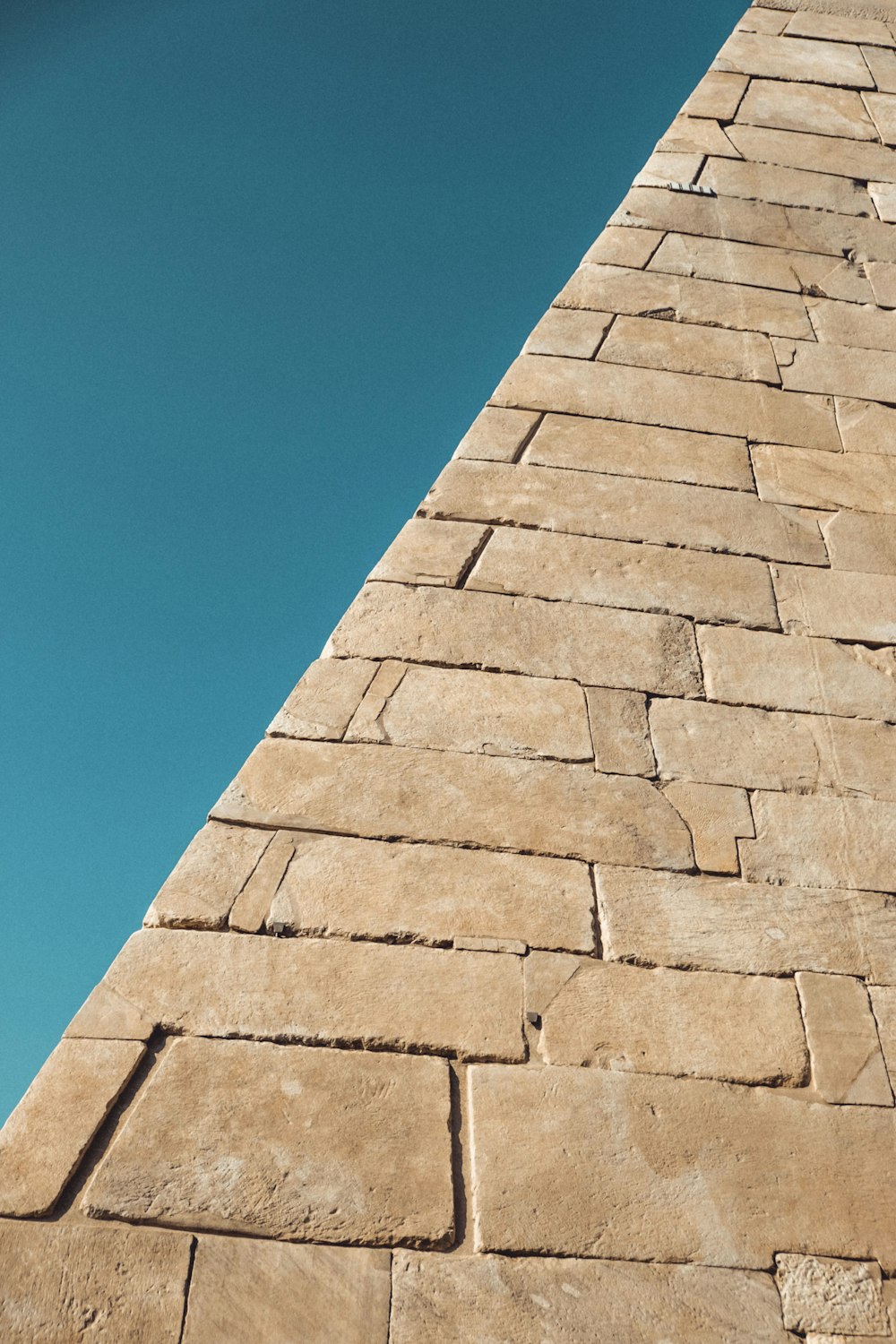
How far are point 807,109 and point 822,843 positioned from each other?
126 inches

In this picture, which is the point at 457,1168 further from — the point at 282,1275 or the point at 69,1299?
the point at 69,1299

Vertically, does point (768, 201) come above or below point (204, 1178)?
above

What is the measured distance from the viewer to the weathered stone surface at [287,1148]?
166cm

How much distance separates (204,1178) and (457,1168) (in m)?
0.41

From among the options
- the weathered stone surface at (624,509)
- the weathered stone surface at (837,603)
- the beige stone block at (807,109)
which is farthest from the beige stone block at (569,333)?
the beige stone block at (807,109)

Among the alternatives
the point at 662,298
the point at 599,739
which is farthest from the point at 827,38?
the point at 599,739

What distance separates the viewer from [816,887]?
221 centimetres

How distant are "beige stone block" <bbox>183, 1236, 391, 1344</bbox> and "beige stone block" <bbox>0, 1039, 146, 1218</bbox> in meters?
0.26

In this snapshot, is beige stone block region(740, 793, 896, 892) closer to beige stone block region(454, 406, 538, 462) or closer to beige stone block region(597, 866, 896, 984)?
beige stone block region(597, 866, 896, 984)

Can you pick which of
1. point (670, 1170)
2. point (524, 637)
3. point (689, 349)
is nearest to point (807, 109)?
point (689, 349)

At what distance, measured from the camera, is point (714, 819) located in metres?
2.28

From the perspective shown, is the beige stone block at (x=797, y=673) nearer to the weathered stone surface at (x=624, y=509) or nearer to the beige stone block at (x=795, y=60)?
the weathered stone surface at (x=624, y=509)

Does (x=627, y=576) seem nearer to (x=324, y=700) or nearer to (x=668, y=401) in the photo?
(x=668, y=401)

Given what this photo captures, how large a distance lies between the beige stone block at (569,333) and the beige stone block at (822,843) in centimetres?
156
